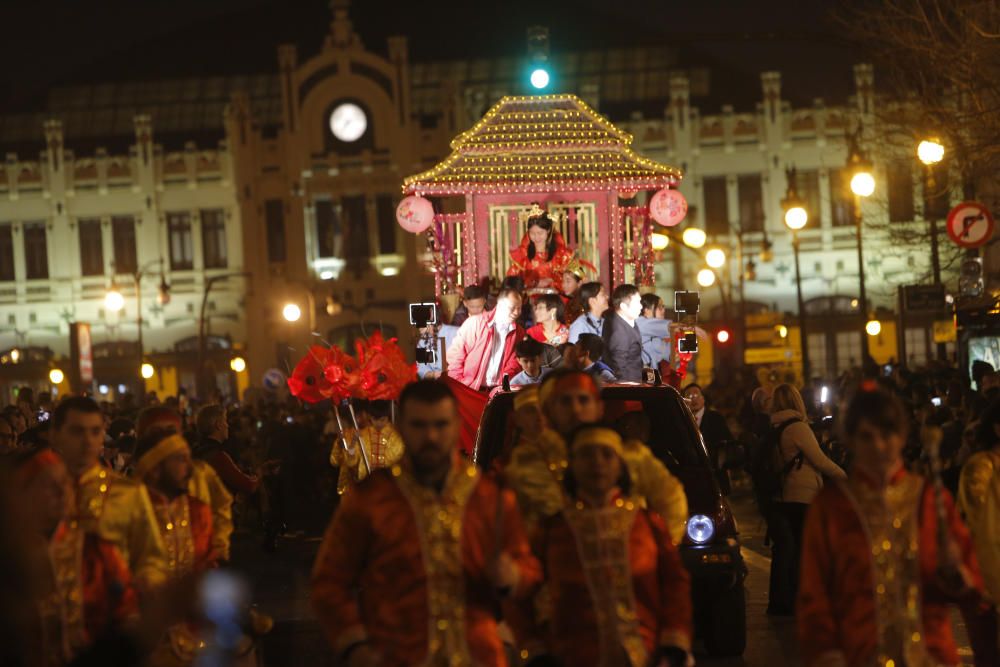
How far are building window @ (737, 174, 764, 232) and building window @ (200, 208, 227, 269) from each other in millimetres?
18185

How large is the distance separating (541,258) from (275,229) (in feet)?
141

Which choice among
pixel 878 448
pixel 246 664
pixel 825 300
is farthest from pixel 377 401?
pixel 825 300

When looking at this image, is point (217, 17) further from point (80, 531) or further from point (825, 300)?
point (80, 531)

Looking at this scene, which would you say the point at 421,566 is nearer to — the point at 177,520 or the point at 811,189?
the point at 177,520

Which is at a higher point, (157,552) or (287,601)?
(157,552)

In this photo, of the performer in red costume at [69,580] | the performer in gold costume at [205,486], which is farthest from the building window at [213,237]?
the performer in red costume at [69,580]

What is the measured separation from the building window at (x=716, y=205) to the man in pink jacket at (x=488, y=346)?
4301 cm

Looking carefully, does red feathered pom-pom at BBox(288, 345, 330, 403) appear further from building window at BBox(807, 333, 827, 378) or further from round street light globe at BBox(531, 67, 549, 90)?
building window at BBox(807, 333, 827, 378)

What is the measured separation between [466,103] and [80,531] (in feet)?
172

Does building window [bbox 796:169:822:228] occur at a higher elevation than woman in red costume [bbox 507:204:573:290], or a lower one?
higher

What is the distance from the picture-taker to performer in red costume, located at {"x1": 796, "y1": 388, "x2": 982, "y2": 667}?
5320 mm

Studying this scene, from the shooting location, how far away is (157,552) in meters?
6.02

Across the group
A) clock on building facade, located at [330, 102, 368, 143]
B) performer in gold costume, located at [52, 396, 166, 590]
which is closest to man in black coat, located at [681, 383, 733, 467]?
performer in gold costume, located at [52, 396, 166, 590]

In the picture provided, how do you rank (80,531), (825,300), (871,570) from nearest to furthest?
(871,570) < (80,531) < (825,300)
